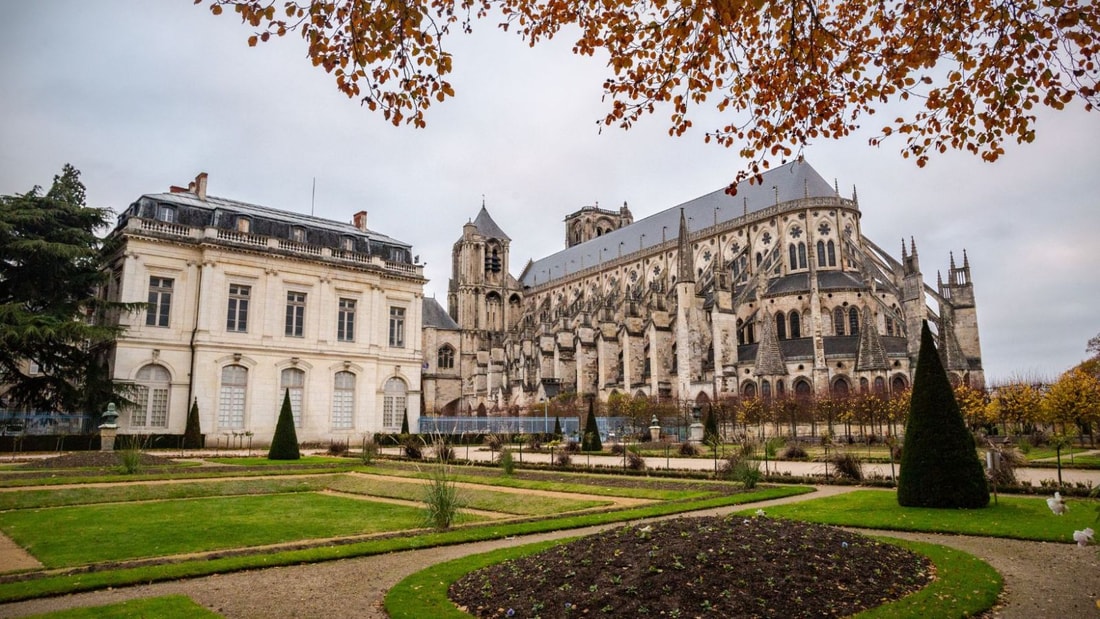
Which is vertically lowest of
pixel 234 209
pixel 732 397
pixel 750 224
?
pixel 732 397

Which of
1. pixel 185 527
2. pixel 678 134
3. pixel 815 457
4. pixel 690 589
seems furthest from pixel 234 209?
pixel 690 589

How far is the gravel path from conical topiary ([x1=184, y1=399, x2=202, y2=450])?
22353 millimetres

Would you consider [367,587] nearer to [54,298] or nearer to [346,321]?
[54,298]

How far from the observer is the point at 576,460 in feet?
81.0

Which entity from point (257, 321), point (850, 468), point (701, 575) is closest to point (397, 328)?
point (257, 321)

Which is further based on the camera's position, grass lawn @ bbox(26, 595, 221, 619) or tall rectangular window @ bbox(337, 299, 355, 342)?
tall rectangular window @ bbox(337, 299, 355, 342)

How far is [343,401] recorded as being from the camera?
3259cm

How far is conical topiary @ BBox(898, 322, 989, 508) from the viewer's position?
1103 centimetres

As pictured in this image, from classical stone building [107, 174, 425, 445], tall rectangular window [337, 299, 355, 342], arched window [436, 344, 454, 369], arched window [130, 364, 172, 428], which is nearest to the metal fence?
classical stone building [107, 174, 425, 445]

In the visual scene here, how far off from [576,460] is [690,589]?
19.7 m

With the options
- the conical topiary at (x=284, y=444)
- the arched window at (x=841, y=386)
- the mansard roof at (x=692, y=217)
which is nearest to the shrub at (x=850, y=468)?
the conical topiary at (x=284, y=444)

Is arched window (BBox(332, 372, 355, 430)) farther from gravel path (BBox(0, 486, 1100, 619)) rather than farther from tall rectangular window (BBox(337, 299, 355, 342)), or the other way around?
gravel path (BBox(0, 486, 1100, 619))

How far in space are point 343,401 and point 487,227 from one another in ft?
155

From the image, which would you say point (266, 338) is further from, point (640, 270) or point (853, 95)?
point (640, 270)
